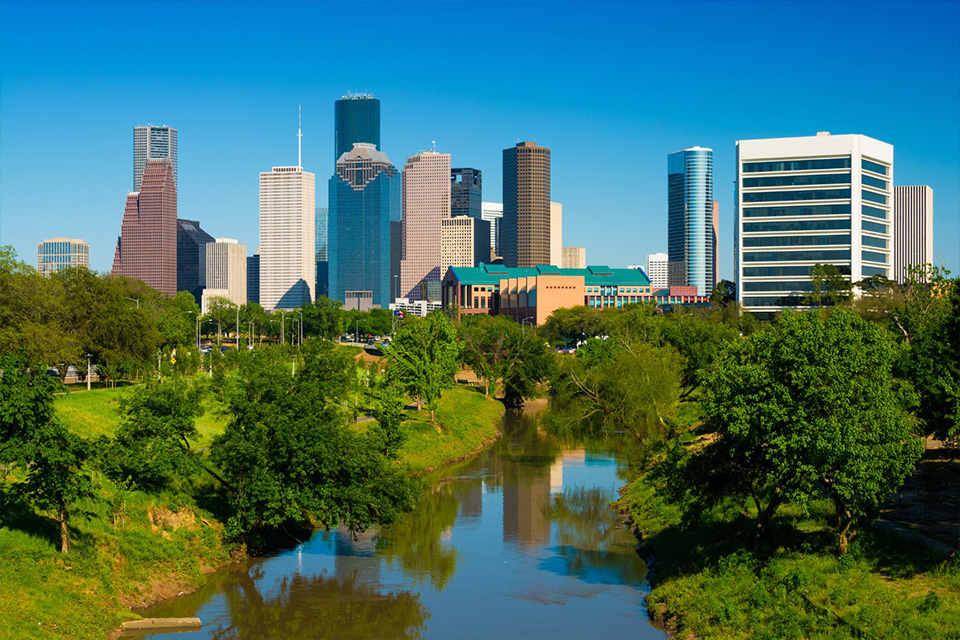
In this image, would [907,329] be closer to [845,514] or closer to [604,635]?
[845,514]

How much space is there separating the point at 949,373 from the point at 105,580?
38705mm

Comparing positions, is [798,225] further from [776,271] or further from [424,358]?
[424,358]

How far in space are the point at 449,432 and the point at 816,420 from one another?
55.0 metres

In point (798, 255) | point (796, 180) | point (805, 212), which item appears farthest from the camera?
point (798, 255)

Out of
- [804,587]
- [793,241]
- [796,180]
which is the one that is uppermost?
[796,180]

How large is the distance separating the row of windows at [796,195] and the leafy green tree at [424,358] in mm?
95855

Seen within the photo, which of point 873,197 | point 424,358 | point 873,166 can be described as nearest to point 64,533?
point 424,358

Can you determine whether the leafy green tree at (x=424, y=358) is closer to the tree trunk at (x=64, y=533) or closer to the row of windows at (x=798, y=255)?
the tree trunk at (x=64, y=533)

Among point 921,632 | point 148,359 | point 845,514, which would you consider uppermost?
point 148,359

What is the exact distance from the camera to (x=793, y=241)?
567ft

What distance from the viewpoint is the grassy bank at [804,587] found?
33.6 metres

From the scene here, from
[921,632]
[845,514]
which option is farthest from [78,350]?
[921,632]

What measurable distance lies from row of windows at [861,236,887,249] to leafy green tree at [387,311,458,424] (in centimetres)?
10506

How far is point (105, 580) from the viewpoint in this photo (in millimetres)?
40562
